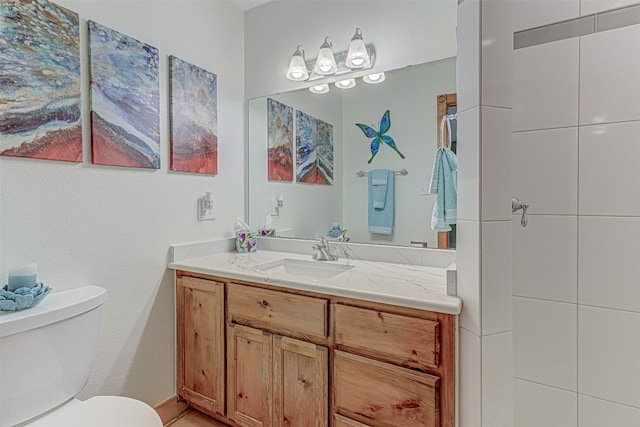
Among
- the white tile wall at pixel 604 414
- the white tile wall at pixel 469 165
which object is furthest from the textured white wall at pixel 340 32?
the white tile wall at pixel 604 414

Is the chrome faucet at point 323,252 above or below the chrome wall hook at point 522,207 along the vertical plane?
below

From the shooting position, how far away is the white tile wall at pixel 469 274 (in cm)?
102

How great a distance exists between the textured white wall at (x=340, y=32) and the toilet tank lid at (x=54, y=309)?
1523 mm

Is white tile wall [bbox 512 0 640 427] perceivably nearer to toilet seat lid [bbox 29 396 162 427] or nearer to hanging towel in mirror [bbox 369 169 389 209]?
hanging towel in mirror [bbox 369 169 389 209]

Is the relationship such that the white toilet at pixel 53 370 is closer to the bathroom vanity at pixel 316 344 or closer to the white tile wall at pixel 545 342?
the bathroom vanity at pixel 316 344

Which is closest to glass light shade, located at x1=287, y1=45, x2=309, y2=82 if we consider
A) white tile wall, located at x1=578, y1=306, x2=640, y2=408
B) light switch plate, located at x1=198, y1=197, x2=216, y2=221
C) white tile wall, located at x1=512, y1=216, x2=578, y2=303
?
light switch plate, located at x1=198, y1=197, x2=216, y2=221

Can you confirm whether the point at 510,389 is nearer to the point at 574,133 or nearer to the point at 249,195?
the point at 574,133

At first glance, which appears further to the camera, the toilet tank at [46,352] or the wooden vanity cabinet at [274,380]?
the wooden vanity cabinet at [274,380]

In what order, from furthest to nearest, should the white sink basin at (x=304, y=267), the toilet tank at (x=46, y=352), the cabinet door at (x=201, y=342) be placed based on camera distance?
1. the white sink basin at (x=304, y=267)
2. the cabinet door at (x=201, y=342)
3. the toilet tank at (x=46, y=352)

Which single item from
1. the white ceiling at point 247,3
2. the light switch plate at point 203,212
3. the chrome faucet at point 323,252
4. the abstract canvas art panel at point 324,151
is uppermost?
the white ceiling at point 247,3

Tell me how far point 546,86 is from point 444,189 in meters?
0.55

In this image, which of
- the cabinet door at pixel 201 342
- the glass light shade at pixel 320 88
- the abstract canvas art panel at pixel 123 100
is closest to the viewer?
the abstract canvas art panel at pixel 123 100

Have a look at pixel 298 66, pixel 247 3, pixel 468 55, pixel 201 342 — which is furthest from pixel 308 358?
pixel 247 3

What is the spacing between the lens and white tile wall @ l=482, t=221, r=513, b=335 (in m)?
1.01
